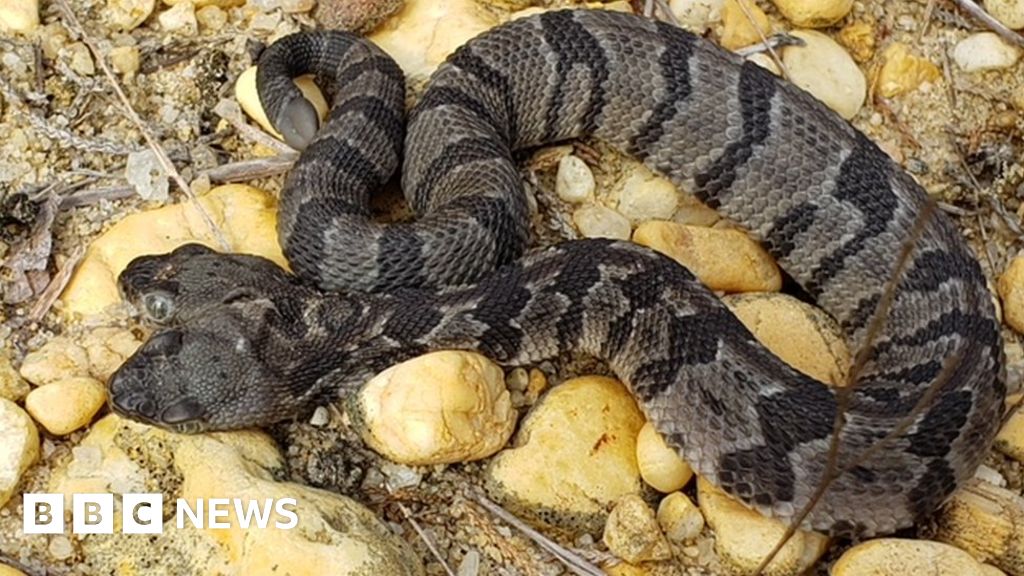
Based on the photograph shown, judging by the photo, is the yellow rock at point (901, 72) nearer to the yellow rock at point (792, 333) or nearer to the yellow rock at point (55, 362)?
the yellow rock at point (792, 333)

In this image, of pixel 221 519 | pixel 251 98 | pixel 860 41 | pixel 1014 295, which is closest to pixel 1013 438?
pixel 1014 295

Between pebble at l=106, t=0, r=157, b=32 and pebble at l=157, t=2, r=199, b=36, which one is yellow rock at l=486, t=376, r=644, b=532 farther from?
pebble at l=106, t=0, r=157, b=32

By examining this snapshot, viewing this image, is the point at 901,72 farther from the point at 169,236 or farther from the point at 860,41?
the point at 169,236

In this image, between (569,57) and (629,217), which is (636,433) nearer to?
(629,217)

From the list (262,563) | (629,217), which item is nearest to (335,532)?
(262,563)

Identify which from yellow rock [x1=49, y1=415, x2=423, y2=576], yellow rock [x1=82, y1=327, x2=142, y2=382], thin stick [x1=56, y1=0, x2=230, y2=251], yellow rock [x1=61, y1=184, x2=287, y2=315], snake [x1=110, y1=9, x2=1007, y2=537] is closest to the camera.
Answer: yellow rock [x1=49, y1=415, x2=423, y2=576]

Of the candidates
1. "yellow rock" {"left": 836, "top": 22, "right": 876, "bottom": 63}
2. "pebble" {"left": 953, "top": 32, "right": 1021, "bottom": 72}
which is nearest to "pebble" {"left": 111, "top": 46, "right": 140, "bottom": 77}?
"yellow rock" {"left": 836, "top": 22, "right": 876, "bottom": 63}
